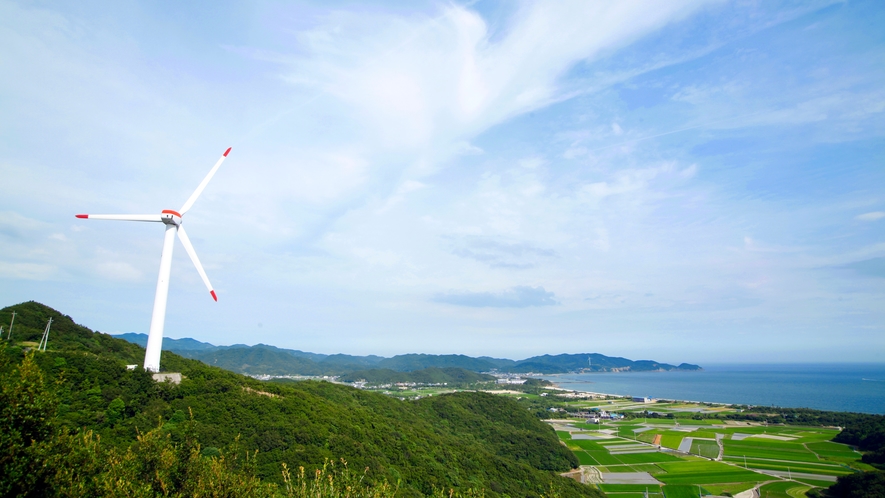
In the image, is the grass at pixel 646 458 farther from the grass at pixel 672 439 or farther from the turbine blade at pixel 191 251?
the turbine blade at pixel 191 251

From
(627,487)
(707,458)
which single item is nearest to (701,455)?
(707,458)

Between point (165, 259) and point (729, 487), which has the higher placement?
point (165, 259)

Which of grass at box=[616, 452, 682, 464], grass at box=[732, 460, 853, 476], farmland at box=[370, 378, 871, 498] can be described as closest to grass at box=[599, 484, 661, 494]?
farmland at box=[370, 378, 871, 498]

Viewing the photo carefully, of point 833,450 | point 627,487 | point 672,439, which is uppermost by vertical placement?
point 833,450

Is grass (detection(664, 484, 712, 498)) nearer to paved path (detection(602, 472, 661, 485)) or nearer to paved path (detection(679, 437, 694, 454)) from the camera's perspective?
paved path (detection(602, 472, 661, 485))

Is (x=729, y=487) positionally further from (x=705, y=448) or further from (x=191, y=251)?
(x=191, y=251)

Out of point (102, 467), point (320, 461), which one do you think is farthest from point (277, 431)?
point (102, 467)

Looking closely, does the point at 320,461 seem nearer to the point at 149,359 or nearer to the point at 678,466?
the point at 149,359
